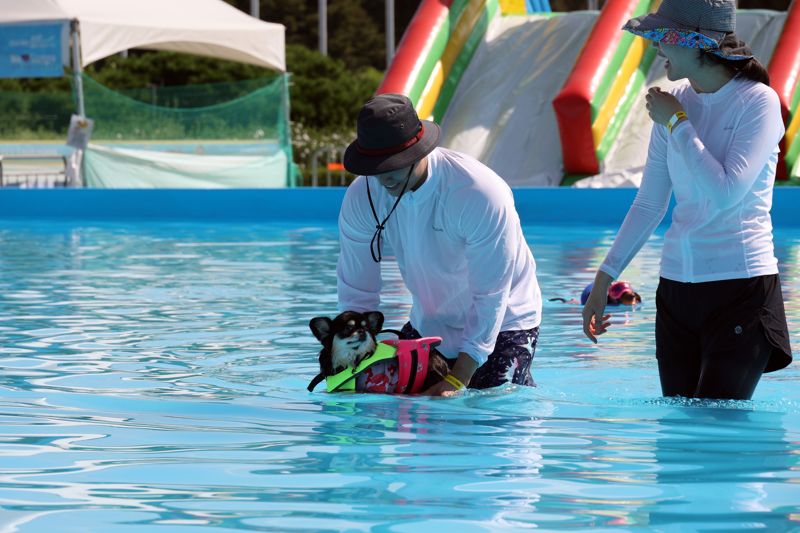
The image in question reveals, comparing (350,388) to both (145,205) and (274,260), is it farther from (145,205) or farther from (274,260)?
(145,205)

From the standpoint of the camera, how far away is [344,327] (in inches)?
189

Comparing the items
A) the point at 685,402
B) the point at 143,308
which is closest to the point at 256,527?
the point at 685,402

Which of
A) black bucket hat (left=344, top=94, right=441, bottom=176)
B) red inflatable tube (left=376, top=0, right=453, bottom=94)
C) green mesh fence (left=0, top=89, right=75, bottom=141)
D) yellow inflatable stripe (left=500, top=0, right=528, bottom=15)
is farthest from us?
yellow inflatable stripe (left=500, top=0, right=528, bottom=15)

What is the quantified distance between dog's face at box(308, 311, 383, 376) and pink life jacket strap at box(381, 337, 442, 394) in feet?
0.23

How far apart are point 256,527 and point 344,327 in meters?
1.54

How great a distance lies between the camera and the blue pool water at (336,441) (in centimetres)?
346

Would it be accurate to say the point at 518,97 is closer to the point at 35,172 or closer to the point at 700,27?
the point at 35,172

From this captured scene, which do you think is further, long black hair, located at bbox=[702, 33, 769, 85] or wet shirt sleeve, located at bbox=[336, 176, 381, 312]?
wet shirt sleeve, located at bbox=[336, 176, 381, 312]

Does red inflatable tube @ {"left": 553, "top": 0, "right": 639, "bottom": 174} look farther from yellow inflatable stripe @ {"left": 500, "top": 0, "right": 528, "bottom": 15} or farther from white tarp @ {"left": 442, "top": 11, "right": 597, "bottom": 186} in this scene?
yellow inflatable stripe @ {"left": 500, "top": 0, "right": 528, "bottom": 15}

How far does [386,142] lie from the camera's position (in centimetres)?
450

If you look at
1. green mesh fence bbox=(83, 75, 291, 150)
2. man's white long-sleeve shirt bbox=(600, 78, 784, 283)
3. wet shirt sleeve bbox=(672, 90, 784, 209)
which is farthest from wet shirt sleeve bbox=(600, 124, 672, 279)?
green mesh fence bbox=(83, 75, 291, 150)

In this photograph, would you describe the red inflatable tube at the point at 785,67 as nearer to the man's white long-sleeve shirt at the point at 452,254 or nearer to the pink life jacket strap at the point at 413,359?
the man's white long-sleeve shirt at the point at 452,254

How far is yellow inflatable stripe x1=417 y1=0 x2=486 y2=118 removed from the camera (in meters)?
18.7

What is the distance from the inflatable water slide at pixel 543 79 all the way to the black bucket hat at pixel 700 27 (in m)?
11.9
